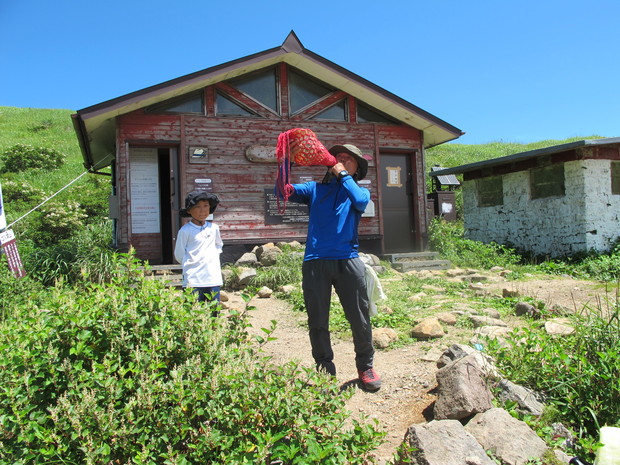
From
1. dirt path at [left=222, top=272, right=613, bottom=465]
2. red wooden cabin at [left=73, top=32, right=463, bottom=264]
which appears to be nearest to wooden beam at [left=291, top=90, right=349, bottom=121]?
red wooden cabin at [left=73, top=32, right=463, bottom=264]

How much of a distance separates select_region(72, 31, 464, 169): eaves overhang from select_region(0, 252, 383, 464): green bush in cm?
739

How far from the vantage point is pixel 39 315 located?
267cm

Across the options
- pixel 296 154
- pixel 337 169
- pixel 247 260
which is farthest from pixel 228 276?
pixel 337 169

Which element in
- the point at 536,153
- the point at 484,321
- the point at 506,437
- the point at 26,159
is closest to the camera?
the point at 506,437

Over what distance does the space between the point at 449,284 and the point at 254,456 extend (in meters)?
6.82

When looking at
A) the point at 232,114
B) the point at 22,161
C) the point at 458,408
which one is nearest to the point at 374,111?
the point at 232,114

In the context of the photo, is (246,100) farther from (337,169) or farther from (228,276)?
(337,169)

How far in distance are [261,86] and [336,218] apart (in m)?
7.87

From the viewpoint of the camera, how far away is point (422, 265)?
1062 cm

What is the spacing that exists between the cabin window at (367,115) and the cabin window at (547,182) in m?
4.52

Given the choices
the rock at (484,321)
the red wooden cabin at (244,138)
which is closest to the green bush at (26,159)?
the red wooden cabin at (244,138)

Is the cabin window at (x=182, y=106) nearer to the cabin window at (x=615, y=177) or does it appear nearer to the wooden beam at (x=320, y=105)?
the wooden beam at (x=320, y=105)

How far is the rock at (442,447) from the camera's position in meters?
2.46

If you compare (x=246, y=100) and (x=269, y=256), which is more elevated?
(x=246, y=100)
